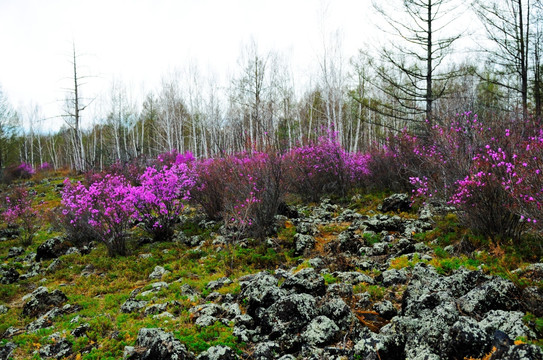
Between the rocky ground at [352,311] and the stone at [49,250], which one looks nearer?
the rocky ground at [352,311]

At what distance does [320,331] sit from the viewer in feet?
10.8

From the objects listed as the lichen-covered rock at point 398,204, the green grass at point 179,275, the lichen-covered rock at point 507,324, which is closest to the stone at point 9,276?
the green grass at point 179,275

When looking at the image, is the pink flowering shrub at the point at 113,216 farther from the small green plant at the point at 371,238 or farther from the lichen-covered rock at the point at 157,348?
the small green plant at the point at 371,238

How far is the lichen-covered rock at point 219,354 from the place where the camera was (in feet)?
10.1

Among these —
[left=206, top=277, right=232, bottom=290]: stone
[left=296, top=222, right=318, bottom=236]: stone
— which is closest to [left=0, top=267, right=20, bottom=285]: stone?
[left=206, top=277, right=232, bottom=290]: stone

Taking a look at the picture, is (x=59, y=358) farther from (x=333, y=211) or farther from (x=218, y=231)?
(x=333, y=211)

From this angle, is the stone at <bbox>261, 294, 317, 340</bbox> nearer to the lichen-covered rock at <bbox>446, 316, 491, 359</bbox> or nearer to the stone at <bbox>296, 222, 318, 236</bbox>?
the lichen-covered rock at <bbox>446, 316, 491, 359</bbox>

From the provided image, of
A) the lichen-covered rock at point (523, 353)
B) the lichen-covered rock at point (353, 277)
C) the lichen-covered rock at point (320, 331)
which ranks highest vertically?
the lichen-covered rock at point (523, 353)

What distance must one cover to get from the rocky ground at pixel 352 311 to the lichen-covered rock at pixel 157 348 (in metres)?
0.01

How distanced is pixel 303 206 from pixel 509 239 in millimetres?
5962

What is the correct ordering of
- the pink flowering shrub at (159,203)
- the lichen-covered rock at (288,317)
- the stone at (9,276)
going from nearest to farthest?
the lichen-covered rock at (288,317) → the stone at (9,276) → the pink flowering shrub at (159,203)

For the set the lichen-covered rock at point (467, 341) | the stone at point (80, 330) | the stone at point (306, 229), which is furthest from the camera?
the stone at point (306, 229)

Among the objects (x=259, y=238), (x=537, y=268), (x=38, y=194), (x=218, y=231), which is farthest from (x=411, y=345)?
(x=38, y=194)

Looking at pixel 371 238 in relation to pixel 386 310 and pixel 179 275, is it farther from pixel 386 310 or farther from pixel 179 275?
pixel 179 275
